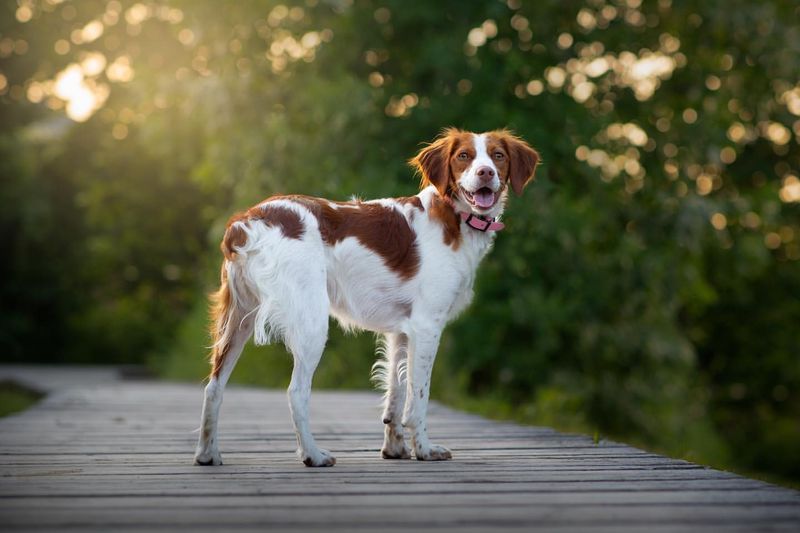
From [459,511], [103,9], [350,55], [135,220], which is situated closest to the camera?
[459,511]

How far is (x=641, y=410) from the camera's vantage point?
1264 cm

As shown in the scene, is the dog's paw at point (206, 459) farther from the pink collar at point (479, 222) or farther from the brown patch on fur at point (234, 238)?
the pink collar at point (479, 222)

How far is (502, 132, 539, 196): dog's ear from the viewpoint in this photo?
4836 millimetres

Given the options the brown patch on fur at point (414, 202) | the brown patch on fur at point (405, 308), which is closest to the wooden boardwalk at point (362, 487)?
the brown patch on fur at point (405, 308)

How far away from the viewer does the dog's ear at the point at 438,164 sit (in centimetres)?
472

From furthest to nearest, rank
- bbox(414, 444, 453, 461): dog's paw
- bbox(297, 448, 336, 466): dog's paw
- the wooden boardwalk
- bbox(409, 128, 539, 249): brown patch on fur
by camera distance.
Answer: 1. bbox(409, 128, 539, 249): brown patch on fur
2. bbox(414, 444, 453, 461): dog's paw
3. bbox(297, 448, 336, 466): dog's paw
4. the wooden boardwalk

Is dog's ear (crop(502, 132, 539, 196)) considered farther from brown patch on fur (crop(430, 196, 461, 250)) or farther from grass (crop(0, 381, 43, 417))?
grass (crop(0, 381, 43, 417))

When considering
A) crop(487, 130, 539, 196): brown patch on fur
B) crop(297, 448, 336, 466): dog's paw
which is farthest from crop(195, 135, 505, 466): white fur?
crop(487, 130, 539, 196): brown patch on fur

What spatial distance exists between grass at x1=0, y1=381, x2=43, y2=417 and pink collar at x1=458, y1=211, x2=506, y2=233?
6.20m

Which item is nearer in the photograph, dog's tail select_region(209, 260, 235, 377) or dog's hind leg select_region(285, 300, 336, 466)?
dog's hind leg select_region(285, 300, 336, 466)

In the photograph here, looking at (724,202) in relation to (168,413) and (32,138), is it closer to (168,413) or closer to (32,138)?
(168,413)

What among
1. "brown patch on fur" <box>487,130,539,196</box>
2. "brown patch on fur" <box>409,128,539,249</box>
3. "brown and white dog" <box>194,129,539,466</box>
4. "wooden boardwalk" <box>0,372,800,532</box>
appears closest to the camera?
"wooden boardwalk" <box>0,372,800,532</box>

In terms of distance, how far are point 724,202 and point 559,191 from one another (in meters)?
2.33

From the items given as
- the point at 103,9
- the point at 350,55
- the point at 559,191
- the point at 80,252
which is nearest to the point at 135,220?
the point at 80,252
